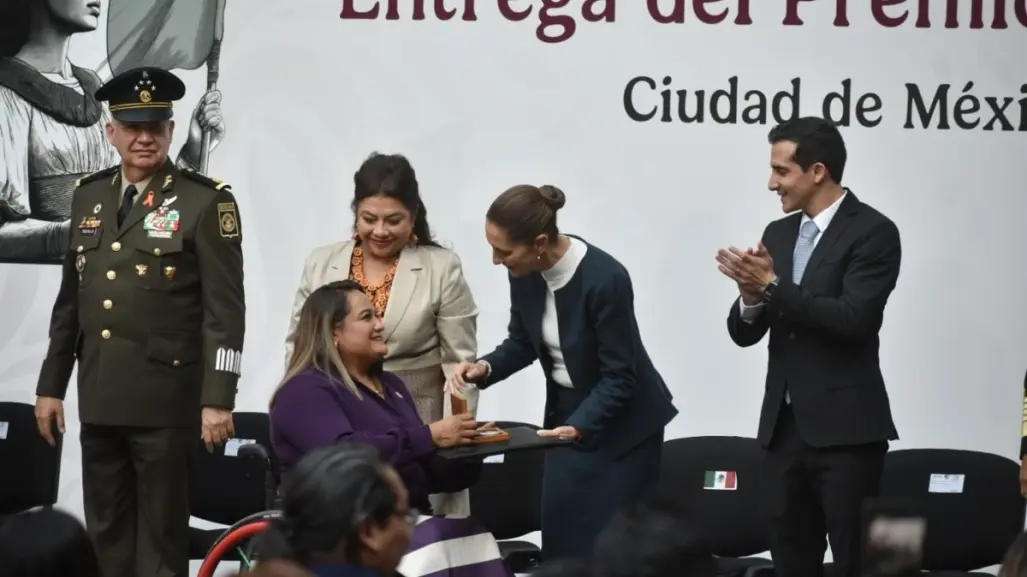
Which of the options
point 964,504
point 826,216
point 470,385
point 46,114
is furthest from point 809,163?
point 46,114

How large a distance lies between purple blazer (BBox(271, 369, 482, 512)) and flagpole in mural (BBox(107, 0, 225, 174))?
2200 mm

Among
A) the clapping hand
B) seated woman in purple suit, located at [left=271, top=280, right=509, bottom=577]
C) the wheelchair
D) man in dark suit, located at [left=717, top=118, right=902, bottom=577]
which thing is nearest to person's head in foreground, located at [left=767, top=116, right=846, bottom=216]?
man in dark suit, located at [left=717, top=118, right=902, bottom=577]

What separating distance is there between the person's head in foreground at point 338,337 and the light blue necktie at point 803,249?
1208mm

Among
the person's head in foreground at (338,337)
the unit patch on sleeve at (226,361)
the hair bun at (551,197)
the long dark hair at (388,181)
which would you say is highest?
the long dark hair at (388,181)

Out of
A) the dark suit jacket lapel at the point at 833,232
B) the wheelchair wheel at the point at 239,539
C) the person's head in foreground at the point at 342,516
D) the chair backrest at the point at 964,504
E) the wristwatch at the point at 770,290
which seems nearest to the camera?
the person's head in foreground at the point at 342,516

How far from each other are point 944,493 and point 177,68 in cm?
280

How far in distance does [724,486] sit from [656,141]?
3.85ft

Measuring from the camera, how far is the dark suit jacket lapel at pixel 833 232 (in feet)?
14.4

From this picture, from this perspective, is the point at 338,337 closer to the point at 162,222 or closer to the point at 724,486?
the point at 162,222

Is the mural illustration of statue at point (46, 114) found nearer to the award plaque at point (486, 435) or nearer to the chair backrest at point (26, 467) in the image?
the chair backrest at point (26, 467)

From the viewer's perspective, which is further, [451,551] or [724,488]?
[724,488]

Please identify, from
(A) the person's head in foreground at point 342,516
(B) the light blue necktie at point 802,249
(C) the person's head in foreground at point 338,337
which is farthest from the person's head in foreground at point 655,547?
(B) the light blue necktie at point 802,249

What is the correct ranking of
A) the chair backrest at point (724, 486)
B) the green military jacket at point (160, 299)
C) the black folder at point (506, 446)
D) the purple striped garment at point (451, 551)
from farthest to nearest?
the chair backrest at point (724, 486) < the green military jacket at point (160, 299) < the black folder at point (506, 446) < the purple striped garment at point (451, 551)

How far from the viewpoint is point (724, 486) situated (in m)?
5.21
